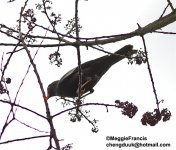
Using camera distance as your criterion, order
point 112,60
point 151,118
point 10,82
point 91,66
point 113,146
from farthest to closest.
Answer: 1. point 91,66
2. point 112,60
3. point 113,146
4. point 10,82
5. point 151,118

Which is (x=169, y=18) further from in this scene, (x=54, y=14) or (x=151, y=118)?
(x=54, y=14)

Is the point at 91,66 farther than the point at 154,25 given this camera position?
Yes

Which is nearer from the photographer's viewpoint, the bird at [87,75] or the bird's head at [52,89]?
the bird at [87,75]

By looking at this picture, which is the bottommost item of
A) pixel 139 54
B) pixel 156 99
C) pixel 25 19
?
pixel 156 99

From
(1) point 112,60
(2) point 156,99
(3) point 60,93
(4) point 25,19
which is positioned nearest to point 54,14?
(4) point 25,19

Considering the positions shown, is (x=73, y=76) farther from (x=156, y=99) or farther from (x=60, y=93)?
(x=156, y=99)

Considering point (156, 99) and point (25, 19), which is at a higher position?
point (25, 19)

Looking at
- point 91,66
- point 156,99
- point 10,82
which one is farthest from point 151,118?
point 91,66

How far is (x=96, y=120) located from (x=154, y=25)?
116 cm

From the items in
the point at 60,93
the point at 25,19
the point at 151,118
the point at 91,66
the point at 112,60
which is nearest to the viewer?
the point at 151,118

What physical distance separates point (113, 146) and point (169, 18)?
7.94 feet

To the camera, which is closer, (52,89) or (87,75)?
(87,75)

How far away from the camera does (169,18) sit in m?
2.93

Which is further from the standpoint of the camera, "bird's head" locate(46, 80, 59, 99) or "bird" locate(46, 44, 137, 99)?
"bird's head" locate(46, 80, 59, 99)
